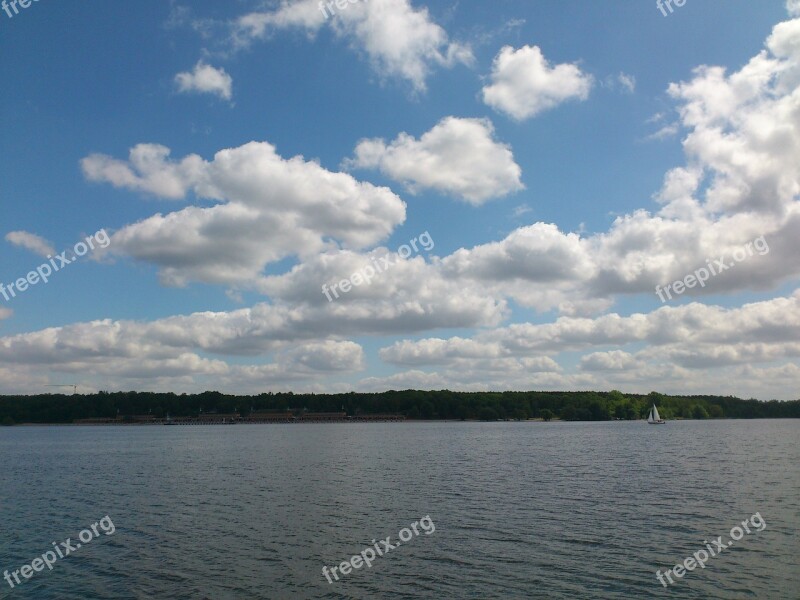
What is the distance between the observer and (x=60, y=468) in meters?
95.5

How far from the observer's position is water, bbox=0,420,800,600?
32.1 meters

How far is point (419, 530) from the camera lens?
44.0 meters

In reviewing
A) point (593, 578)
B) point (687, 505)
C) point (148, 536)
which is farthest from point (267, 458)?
point (593, 578)

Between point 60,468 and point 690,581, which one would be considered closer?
point 690,581

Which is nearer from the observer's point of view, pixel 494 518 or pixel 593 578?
pixel 593 578

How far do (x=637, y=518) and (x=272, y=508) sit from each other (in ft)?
100

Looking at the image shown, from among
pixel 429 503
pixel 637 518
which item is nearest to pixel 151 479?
pixel 429 503

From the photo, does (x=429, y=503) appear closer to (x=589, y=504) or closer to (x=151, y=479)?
(x=589, y=504)

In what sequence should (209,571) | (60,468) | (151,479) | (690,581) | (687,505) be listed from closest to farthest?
1. (690,581)
2. (209,571)
3. (687,505)
4. (151,479)
5. (60,468)

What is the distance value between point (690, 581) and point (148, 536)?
117ft

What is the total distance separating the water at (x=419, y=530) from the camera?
32.1 m

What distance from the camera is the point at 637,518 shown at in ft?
155

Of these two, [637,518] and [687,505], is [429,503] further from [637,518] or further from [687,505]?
[687,505]

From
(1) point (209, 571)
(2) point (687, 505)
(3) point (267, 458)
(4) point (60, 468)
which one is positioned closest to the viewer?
→ (1) point (209, 571)
